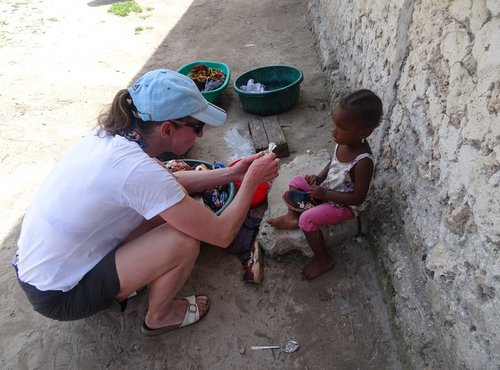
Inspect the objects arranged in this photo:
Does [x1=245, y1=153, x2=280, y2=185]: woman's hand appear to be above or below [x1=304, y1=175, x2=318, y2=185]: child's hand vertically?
above

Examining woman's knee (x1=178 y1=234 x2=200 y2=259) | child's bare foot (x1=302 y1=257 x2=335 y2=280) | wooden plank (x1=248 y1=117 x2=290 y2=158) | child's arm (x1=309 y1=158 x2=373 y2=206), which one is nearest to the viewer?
woman's knee (x1=178 y1=234 x2=200 y2=259)

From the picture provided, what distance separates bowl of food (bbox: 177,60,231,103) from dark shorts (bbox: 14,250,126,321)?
239 centimetres

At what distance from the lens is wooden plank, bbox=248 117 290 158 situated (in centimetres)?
334

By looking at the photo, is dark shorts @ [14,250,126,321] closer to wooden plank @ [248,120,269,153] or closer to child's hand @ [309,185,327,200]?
child's hand @ [309,185,327,200]

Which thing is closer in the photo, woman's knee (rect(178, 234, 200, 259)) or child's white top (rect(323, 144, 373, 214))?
woman's knee (rect(178, 234, 200, 259))

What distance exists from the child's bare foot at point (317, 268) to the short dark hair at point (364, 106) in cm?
83

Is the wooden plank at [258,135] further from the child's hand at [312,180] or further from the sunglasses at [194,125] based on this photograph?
the sunglasses at [194,125]

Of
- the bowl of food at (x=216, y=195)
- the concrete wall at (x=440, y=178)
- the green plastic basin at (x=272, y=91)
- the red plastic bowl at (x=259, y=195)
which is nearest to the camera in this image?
the concrete wall at (x=440, y=178)

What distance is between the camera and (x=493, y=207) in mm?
1327

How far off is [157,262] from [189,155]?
1.75m

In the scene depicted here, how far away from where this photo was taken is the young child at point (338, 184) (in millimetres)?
1977

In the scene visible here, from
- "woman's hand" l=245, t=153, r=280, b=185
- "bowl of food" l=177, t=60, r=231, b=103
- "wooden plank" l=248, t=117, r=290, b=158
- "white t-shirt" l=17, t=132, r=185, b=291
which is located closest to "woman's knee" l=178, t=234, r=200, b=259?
"white t-shirt" l=17, t=132, r=185, b=291

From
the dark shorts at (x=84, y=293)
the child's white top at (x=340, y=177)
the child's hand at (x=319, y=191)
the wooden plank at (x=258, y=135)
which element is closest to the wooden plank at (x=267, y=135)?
the wooden plank at (x=258, y=135)

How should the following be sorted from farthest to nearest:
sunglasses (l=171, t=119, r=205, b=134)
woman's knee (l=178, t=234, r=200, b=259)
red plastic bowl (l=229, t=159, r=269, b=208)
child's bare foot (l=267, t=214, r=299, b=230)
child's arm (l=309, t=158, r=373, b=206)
Answer: red plastic bowl (l=229, t=159, r=269, b=208), child's bare foot (l=267, t=214, r=299, b=230), child's arm (l=309, t=158, r=373, b=206), woman's knee (l=178, t=234, r=200, b=259), sunglasses (l=171, t=119, r=205, b=134)
